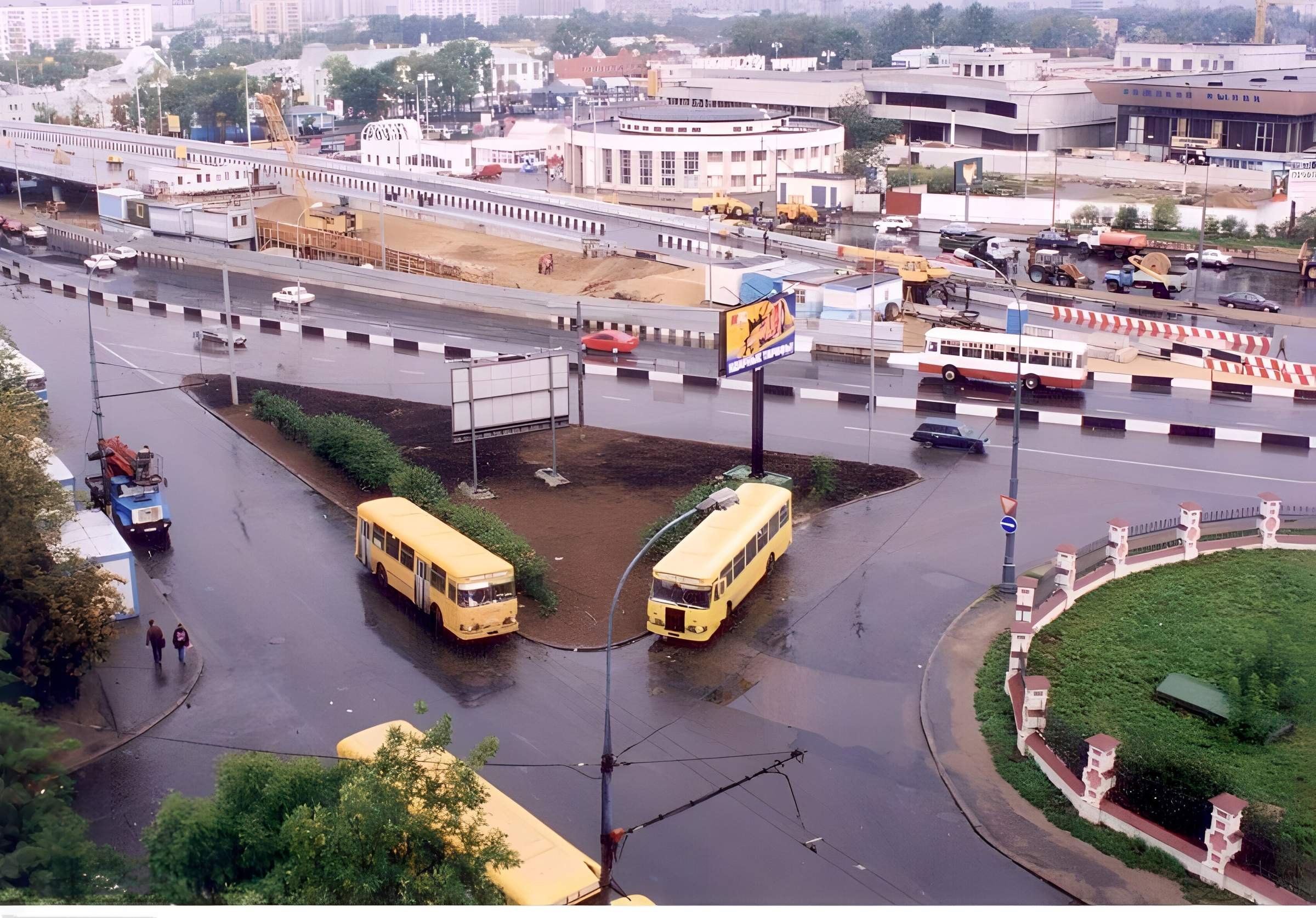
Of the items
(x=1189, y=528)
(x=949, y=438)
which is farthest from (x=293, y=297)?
(x=1189, y=528)

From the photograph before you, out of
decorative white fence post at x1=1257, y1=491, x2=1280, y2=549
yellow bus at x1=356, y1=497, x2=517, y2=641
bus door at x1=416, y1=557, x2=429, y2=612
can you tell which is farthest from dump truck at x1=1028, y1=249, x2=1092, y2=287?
bus door at x1=416, y1=557, x2=429, y2=612

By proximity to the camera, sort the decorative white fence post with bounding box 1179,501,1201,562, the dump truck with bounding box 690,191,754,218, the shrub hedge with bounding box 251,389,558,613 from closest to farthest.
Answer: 1. the shrub hedge with bounding box 251,389,558,613
2. the decorative white fence post with bounding box 1179,501,1201,562
3. the dump truck with bounding box 690,191,754,218

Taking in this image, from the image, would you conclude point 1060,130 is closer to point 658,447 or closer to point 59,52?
point 658,447

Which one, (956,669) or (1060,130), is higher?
(1060,130)

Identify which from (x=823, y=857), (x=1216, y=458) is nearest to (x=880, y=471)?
(x=1216, y=458)

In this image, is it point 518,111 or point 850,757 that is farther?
point 518,111

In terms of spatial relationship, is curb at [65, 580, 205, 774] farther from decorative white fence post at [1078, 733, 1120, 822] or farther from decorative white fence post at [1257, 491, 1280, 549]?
decorative white fence post at [1257, 491, 1280, 549]
